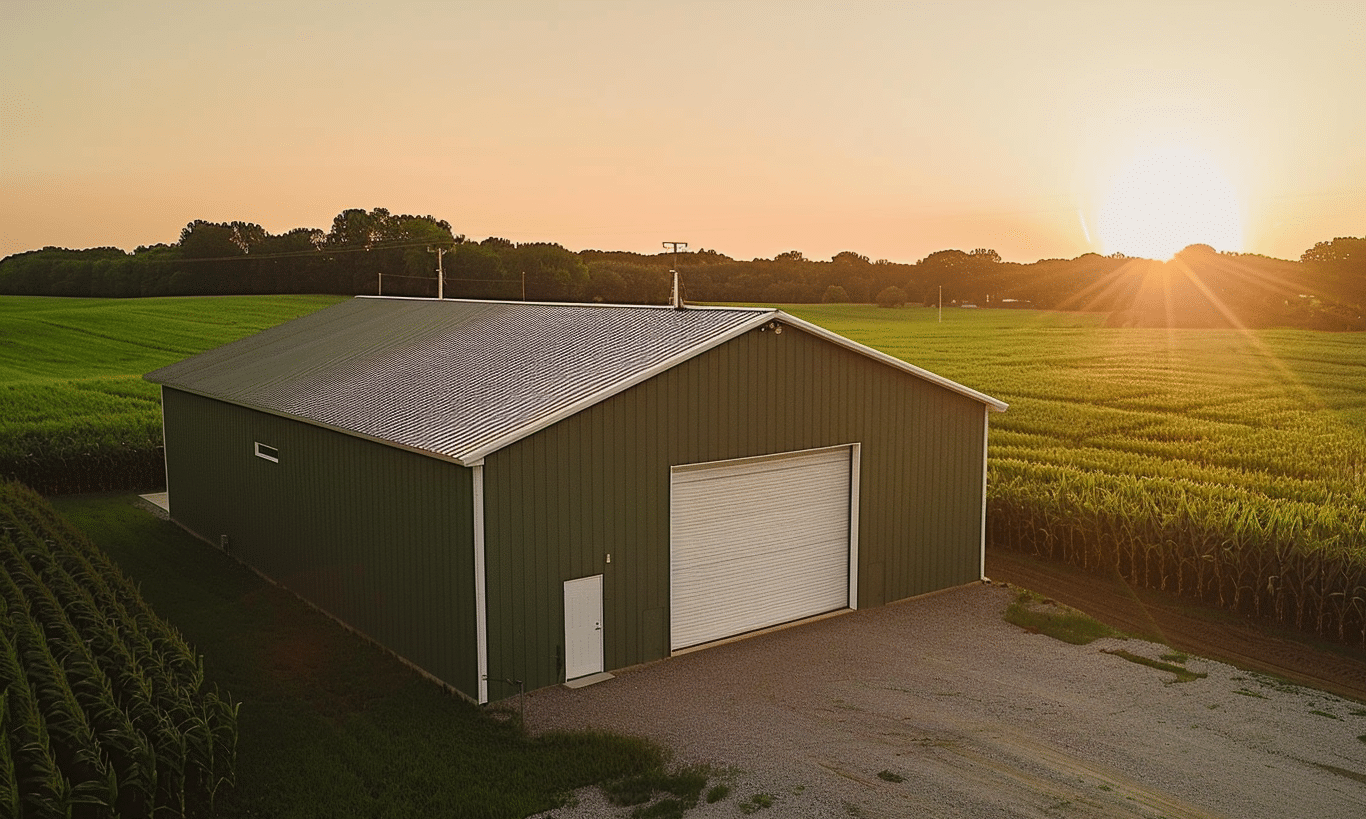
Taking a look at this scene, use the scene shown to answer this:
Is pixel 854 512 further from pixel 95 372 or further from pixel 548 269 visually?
pixel 548 269

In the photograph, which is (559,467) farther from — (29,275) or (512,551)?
(29,275)

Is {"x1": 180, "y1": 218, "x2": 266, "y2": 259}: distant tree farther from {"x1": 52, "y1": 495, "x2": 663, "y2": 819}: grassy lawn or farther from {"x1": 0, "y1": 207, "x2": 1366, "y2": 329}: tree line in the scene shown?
{"x1": 52, "y1": 495, "x2": 663, "y2": 819}: grassy lawn

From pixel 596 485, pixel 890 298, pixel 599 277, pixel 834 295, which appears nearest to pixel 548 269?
pixel 599 277

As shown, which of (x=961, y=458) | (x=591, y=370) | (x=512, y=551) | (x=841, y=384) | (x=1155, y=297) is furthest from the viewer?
(x=1155, y=297)

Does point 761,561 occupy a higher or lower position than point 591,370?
lower

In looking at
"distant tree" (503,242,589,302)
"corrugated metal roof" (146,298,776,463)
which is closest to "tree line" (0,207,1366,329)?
"distant tree" (503,242,589,302)

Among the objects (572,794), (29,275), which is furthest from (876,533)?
(29,275)

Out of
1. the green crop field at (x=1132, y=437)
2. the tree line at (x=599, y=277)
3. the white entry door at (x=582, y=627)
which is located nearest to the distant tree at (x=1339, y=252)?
the tree line at (x=599, y=277)
